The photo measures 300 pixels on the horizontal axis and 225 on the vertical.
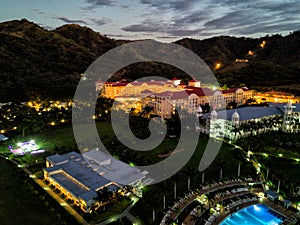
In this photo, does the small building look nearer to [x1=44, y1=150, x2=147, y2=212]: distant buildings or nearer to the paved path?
[x1=44, y1=150, x2=147, y2=212]: distant buildings

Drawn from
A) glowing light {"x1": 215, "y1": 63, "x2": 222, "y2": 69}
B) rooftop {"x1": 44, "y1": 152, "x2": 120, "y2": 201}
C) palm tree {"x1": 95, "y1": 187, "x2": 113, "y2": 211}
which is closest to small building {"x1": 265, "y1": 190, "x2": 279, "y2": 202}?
rooftop {"x1": 44, "y1": 152, "x2": 120, "y2": 201}

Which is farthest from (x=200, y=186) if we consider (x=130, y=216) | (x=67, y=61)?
(x=67, y=61)

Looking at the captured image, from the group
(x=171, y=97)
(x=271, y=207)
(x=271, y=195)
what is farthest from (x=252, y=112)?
(x=271, y=207)

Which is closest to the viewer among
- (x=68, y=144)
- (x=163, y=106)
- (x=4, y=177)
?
(x=4, y=177)

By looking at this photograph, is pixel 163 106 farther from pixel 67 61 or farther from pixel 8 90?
pixel 67 61

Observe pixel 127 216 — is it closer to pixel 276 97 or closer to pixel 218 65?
pixel 276 97

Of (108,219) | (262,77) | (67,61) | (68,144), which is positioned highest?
(67,61)

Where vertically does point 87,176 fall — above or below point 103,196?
above
